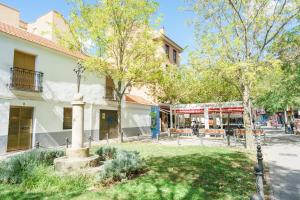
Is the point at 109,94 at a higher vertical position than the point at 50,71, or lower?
lower

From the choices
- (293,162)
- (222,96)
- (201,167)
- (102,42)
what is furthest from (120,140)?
(222,96)

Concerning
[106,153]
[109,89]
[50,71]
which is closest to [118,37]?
[50,71]

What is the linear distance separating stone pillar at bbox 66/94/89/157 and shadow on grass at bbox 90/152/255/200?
8.39ft

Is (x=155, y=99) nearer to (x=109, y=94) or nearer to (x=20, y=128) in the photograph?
(x=109, y=94)

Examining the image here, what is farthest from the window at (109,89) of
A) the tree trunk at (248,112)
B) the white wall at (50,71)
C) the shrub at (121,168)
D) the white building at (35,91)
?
the shrub at (121,168)

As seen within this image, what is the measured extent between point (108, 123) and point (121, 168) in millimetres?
15280

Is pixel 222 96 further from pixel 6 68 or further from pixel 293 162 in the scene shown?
pixel 6 68

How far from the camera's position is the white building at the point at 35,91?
43.2ft

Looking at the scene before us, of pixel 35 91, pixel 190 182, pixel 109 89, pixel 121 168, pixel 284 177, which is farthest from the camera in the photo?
pixel 109 89

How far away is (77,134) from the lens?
27.7 feet

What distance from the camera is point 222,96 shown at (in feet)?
95.4

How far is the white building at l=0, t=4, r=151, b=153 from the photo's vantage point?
43.2 ft

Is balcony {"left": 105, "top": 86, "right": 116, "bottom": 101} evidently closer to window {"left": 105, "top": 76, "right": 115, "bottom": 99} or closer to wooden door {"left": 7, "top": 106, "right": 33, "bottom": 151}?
window {"left": 105, "top": 76, "right": 115, "bottom": 99}

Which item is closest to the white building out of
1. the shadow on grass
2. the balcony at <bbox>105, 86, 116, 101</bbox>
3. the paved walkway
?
the balcony at <bbox>105, 86, 116, 101</bbox>
